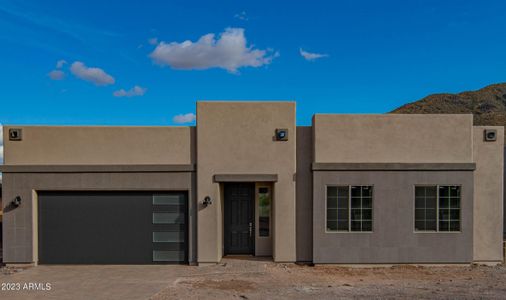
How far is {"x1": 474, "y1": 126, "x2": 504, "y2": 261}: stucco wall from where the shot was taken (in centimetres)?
1123

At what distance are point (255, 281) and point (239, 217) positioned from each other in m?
2.71

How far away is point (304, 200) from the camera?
11.1m

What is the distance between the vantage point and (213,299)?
8.05 m

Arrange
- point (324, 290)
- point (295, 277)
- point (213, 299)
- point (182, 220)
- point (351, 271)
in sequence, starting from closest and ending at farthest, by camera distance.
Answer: point (213, 299) < point (324, 290) < point (295, 277) < point (351, 271) < point (182, 220)

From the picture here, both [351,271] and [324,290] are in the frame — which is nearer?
[324,290]

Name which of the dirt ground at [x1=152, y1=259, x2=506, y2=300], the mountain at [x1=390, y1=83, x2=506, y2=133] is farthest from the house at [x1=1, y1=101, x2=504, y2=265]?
the mountain at [x1=390, y1=83, x2=506, y2=133]

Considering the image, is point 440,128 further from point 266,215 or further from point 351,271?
point 266,215

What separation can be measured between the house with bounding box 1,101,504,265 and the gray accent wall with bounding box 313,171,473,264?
0.10ft

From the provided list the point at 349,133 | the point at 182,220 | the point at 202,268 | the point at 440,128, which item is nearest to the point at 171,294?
the point at 202,268

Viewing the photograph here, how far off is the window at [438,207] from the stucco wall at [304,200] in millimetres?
3182

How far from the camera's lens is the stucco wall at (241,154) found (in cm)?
1098

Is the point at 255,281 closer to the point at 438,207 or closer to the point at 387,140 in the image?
the point at 387,140

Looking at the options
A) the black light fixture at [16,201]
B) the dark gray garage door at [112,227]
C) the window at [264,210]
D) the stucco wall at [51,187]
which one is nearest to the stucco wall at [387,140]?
the window at [264,210]

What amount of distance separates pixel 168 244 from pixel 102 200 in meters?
2.42
